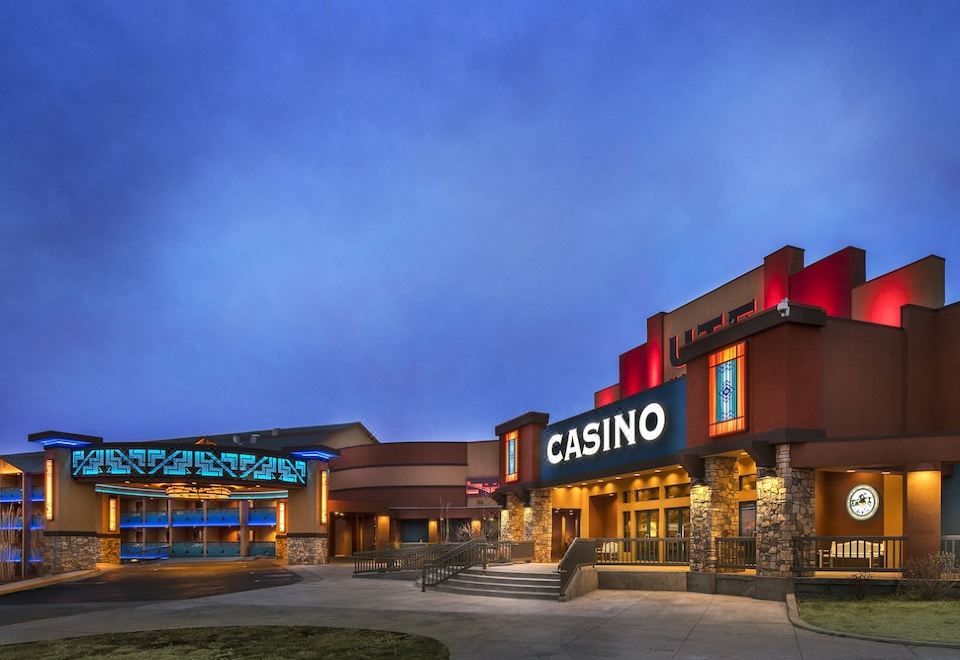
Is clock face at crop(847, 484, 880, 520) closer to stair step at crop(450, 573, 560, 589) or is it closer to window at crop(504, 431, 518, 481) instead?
stair step at crop(450, 573, 560, 589)

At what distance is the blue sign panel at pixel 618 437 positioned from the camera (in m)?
28.0

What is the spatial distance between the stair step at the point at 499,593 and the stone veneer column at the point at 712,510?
181 inches

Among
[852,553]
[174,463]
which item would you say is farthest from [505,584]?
[174,463]

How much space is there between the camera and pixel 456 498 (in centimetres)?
6034

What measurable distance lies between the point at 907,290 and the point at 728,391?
23.5ft

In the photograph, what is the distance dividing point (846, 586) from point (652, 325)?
21.6 meters

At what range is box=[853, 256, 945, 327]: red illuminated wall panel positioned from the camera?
25.9 m

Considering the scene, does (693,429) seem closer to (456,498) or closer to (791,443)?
(791,443)

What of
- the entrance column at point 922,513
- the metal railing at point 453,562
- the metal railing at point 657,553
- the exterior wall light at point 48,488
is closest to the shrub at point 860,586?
the entrance column at point 922,513

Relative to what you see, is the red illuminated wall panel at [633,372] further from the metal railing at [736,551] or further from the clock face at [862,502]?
the clock face at [862,502]

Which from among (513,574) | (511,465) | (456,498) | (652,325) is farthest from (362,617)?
(456,498)

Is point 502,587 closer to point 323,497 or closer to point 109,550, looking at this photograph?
point 323,497

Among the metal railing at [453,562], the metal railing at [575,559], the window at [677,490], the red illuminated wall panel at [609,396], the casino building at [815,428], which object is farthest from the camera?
the red illuminated wall panel at [609,396]

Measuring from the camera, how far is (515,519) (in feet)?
135
